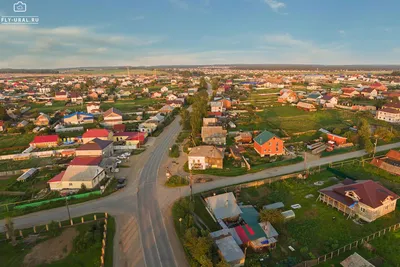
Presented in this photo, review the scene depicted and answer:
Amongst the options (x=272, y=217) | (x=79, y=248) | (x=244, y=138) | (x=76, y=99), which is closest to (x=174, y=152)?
(x=244, y=138)

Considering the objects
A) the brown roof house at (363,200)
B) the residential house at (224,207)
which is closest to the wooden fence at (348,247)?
the brown roof house at (363,200)

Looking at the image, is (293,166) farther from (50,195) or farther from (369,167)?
(50,195)

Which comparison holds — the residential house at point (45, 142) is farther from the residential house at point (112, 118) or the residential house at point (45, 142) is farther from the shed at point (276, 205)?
the shed at point (276, 205)

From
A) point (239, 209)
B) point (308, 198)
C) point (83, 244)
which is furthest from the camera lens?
point (308, 198)

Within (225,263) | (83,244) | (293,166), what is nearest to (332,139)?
(293,166)

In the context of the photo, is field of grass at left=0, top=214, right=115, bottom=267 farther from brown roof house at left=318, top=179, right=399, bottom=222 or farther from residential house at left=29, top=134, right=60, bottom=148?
residential house at left=29, top=134, right=60, bottom=148

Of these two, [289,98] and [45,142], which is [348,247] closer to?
[45,142]
